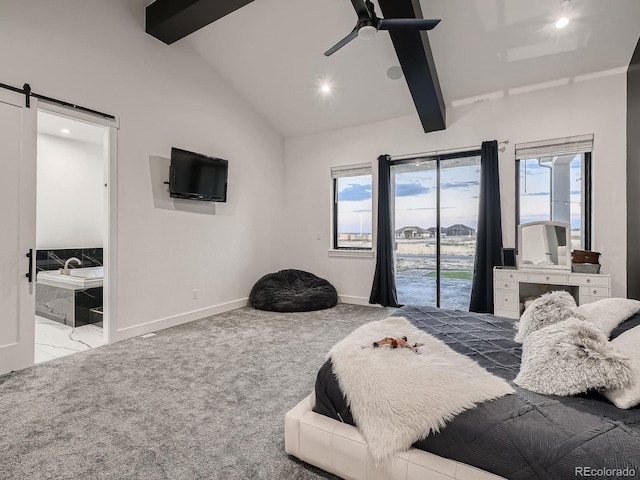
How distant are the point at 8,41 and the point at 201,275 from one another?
2.91 meters

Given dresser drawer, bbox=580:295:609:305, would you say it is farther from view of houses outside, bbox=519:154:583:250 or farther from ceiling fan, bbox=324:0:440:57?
ceiling fan, bbox=324:0:440:57

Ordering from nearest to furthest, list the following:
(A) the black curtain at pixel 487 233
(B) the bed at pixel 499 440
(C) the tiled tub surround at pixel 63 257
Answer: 1. (B) the bed at pixel 499 440
2. (A) the black curtain at pixel 487 233
3. (C) the tiled tub surround at pixel 63 257

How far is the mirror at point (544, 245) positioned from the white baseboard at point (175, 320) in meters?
3.90

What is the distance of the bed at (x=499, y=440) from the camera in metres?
1.03

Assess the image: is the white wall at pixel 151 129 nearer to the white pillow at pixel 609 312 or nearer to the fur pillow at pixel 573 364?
the fur pillow at pixel 573 364

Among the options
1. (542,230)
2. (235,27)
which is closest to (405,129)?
(542,230)

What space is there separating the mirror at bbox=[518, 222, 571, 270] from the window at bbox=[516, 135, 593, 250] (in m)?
0.20

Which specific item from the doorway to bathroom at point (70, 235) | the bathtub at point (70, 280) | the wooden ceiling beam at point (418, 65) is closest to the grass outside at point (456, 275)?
the wooden ceiling beam at point (418, 65)

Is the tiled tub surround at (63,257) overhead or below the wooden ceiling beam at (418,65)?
below

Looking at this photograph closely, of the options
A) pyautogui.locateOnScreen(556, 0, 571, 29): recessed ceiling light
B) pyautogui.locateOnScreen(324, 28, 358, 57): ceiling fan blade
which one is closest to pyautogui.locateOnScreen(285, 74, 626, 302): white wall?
pyautogui.locateOnScreen(556, 0, 571, 29): recessed ceiling light

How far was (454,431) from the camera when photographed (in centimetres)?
123

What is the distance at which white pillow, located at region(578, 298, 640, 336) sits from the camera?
5.63 feet

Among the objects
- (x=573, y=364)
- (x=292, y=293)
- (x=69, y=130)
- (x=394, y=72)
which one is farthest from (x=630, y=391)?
(x=69, y=130)

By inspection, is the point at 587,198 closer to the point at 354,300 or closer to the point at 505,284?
the point at 505,284
